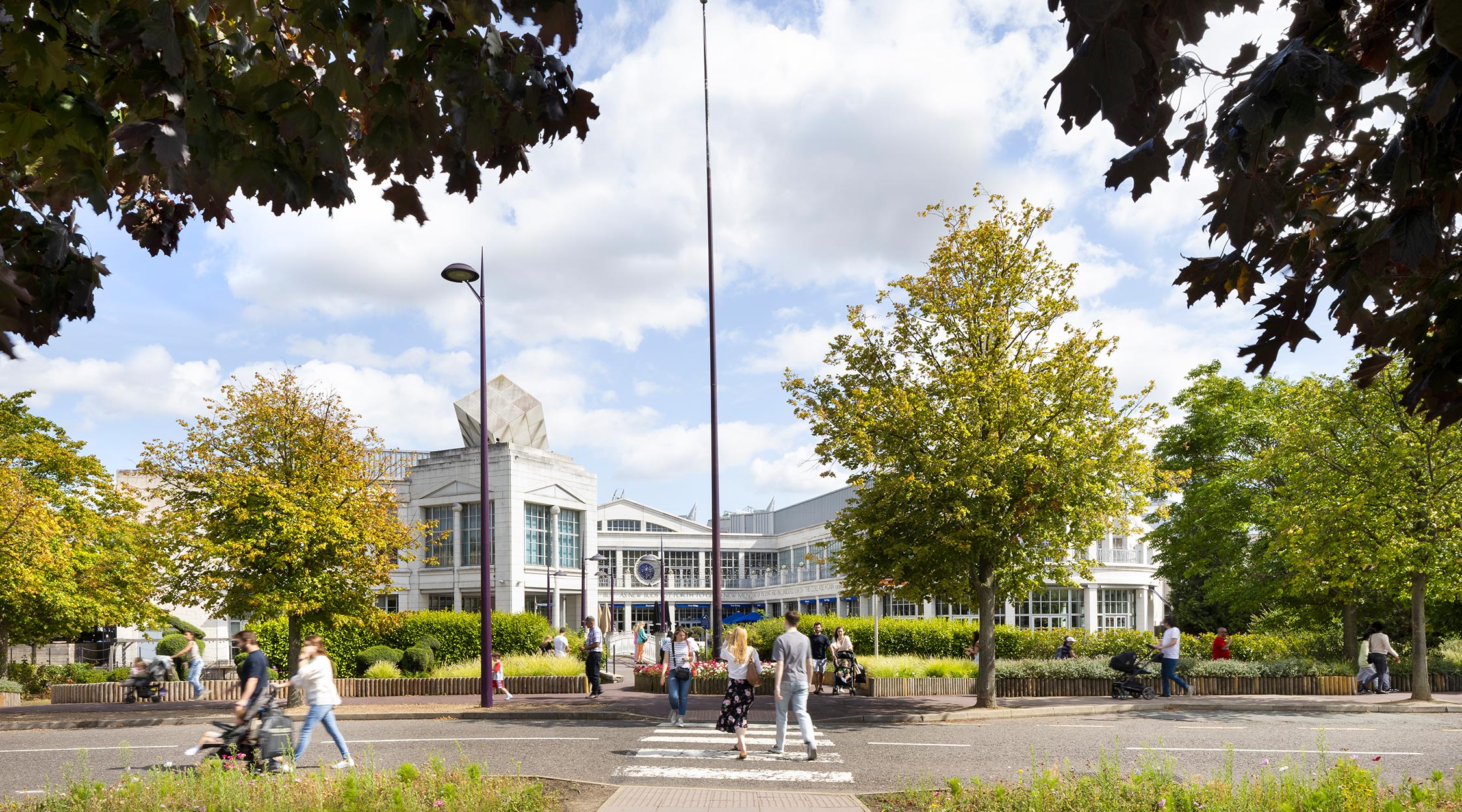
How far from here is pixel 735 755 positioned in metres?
12.8

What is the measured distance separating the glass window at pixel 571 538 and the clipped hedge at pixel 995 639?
24560mm

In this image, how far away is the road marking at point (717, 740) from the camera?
1405 cm

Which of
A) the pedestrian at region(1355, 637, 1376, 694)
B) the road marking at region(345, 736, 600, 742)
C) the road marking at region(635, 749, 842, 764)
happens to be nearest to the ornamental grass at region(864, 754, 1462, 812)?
the road marking at region(635, 749, 842, 764)

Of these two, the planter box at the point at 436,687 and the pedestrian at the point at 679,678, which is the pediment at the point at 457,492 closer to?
the planter box at the point at 436,687

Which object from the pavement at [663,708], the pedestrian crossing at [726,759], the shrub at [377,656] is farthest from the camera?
the shrub at [377,656]

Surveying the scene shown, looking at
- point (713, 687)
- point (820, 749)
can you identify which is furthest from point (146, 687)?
point (820, 749)

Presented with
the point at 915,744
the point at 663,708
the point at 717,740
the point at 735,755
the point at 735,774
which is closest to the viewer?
the point at 735,774

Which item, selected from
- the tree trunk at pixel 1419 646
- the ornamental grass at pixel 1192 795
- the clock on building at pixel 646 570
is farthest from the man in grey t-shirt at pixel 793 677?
the clock on building at pixel 646 570

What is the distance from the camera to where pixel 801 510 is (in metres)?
80.6

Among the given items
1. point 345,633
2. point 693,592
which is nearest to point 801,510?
point 693,592

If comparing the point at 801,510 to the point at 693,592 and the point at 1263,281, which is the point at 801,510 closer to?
the point at 693,592

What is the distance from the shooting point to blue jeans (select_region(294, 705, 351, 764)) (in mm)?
11133

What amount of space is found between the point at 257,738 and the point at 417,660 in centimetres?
1695

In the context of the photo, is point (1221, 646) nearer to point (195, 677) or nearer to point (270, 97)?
point (195, 677)
